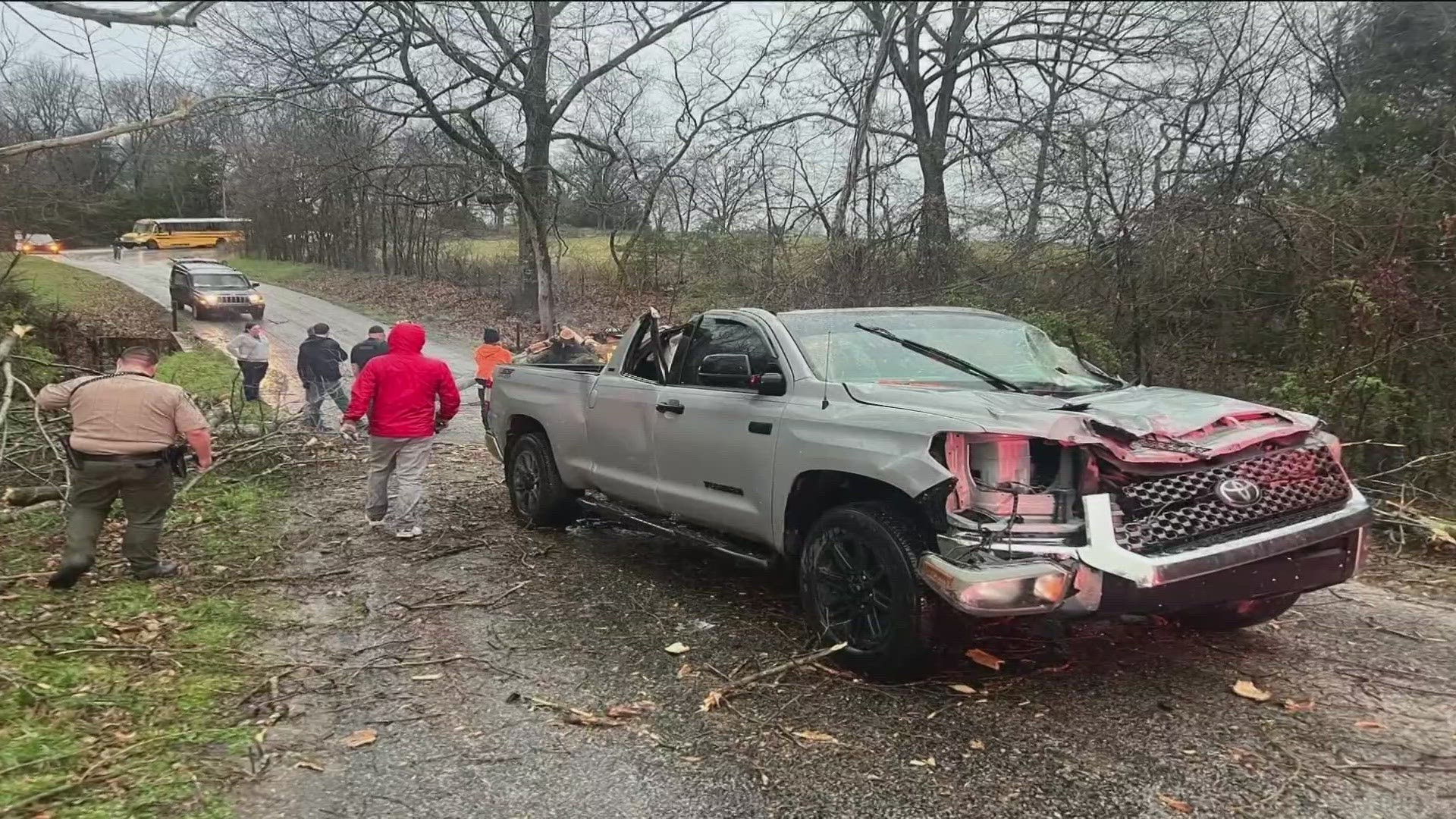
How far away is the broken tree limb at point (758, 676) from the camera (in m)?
3.98

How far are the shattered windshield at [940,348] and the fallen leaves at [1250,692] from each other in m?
1.48

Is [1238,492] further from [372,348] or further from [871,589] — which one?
[372,348]

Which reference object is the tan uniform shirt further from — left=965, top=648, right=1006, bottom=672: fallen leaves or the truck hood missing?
left=965, top=648, right=1006, bottom=672: fallen leaves

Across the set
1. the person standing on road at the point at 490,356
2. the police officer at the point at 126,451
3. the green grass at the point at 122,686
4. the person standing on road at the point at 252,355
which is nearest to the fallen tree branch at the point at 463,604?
the green grass at the point at 122,686

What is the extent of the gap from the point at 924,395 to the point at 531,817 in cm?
235

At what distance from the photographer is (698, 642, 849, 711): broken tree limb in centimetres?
398

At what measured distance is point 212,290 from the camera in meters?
24.9

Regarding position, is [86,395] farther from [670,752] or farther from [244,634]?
→ [670,752]

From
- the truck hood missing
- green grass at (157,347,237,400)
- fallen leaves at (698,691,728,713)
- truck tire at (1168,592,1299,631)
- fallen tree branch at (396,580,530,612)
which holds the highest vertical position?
the truck hood missing

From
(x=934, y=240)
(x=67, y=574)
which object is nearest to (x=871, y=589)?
(x=67, y=574)

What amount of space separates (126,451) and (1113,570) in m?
5.29

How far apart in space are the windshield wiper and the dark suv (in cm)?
2422

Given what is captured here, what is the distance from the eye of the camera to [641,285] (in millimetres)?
25734

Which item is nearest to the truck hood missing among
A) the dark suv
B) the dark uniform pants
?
the dark uniform pants
